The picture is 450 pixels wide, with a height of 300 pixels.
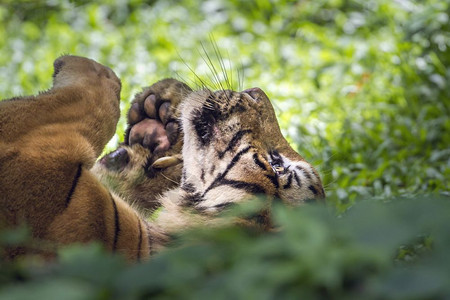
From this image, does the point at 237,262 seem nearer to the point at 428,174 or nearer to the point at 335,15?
the point at 428,174

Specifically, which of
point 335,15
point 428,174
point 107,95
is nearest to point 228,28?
point 335,15

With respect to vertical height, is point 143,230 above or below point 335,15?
below

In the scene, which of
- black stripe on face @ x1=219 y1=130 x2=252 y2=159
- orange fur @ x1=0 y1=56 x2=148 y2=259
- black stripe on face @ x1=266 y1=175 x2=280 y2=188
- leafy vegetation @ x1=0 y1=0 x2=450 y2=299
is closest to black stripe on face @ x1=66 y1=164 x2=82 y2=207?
orange fur @ x1=0 y1=56 x2=148 y2=259

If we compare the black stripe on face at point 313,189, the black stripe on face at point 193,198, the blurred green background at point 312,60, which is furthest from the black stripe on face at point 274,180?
the blurred green background at point 312,60

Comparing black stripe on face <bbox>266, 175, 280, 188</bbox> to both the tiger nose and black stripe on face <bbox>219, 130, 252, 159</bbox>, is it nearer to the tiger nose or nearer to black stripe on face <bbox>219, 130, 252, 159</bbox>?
black stripe on face <bbox>219, 130, 252, 159</bbox>

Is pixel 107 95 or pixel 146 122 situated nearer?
pixel 107 95

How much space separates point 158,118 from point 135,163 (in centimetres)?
27

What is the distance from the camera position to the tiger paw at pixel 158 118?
10.0 ft

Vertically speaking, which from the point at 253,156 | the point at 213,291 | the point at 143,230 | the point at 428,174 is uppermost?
the point at 213,291

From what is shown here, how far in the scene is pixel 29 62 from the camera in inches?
205

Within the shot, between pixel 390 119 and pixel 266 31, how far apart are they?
1837 mm

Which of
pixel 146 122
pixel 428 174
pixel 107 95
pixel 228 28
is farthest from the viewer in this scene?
pixel 228 28

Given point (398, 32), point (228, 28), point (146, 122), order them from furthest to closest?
point (228, 28)
point (398, 32)
point (146, 122)

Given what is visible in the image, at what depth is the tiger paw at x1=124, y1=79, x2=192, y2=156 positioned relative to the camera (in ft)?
10.0
